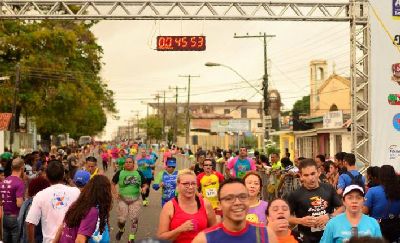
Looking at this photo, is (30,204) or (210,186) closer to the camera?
(30,204)

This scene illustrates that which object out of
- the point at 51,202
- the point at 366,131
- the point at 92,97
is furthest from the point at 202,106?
the point at 51,202

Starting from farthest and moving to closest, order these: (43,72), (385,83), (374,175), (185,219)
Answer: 1. (43,72)
2. (385,83)
3. (374,175)
4. (185,219)

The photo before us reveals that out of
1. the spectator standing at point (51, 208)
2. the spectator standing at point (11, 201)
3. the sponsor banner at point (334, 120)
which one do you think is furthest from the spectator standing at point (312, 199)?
the sponsor banner at point (334, 120)

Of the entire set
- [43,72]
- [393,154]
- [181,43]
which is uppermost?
[43,72]

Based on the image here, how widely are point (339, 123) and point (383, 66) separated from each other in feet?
63.5

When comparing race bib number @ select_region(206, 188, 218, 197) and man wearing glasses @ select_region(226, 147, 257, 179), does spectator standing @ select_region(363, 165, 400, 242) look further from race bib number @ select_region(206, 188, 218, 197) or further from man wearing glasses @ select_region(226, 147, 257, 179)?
man wearing glasses @ select_region(226, 147, 257, 179)

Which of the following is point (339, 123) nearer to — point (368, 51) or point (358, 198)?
point (368, 51)

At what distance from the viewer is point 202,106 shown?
493ft

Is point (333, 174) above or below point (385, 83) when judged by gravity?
below

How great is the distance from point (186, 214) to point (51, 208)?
184 cm

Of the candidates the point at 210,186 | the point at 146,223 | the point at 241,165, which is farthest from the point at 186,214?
the point at 146,223

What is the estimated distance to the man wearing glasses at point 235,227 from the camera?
425 cm

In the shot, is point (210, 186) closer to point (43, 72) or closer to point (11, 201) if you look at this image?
point (11, 201)

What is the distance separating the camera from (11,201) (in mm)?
10102
